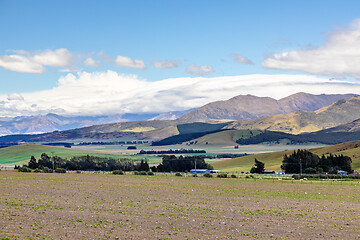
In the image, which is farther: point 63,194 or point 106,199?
point 63,194

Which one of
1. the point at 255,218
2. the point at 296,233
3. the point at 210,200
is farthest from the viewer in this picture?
the point at 210,200

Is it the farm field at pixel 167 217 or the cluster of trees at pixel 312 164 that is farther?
the cluster of trees at pixel 312 164

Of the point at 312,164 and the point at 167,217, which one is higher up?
the point at 312,164

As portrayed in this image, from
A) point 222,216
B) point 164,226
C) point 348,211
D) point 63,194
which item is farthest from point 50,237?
point 348,211

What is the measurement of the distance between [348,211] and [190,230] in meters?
24.3

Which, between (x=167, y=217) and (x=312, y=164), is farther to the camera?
(x=312, y=164)

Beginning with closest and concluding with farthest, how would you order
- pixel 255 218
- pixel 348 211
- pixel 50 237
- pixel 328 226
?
pixel 50 237 < pixel 328 226 < pixel 255 218 < pixel 348 211

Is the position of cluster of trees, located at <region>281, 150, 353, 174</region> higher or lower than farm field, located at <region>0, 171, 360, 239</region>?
higher

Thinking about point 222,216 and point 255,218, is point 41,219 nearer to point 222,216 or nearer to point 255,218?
point 222,216

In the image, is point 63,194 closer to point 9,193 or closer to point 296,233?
point 9,193

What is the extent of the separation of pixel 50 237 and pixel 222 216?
19.4 metres

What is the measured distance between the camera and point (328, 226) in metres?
42.6

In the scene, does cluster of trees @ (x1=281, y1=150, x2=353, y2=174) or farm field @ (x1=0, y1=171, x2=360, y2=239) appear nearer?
farm field @ (x1=0, y1=171, x2=360, y2=239)

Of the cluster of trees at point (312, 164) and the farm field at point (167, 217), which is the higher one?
the cluster of trees at point (312, 164)
